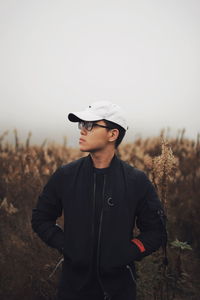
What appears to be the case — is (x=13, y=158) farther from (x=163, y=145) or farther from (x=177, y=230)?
(x=163, y=145)

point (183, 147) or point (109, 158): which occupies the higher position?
point (109, 158)

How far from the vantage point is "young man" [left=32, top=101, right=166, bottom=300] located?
5.76 ft

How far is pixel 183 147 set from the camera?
886 centimetres

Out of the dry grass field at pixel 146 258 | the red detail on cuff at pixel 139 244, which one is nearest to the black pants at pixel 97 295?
the dry grass field at pixel 146 258

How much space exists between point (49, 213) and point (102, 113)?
0.78m

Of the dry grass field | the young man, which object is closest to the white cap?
the young man

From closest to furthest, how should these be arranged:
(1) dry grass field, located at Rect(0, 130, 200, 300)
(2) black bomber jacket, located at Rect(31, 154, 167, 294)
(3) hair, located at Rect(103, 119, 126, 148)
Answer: (2) black bomber jacket, located at Rect(31, 154, 167, 294) < (3) hair, located at Rect(103, 119, 126, 148) < (1) dry grass field, located at Rect(0, 130, 200, 300)

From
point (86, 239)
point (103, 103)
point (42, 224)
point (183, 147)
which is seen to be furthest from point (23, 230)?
point (183, 147)

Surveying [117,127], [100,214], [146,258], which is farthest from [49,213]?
Result: [146,258]

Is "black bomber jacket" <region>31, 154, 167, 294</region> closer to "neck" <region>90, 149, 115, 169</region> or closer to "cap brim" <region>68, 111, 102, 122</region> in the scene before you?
"neck" <region>90, 149, 115, 169</region>

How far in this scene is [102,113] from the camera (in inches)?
71.4

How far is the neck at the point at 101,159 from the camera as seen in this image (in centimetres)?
191

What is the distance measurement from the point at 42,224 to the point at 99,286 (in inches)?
21.6

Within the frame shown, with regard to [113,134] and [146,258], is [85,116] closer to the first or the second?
[113,134]
